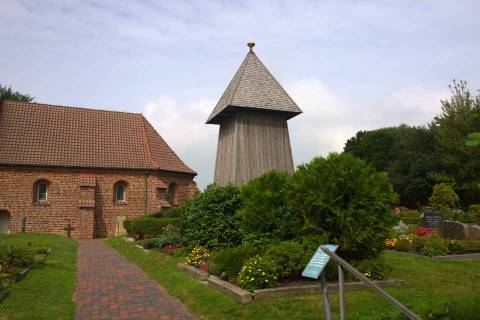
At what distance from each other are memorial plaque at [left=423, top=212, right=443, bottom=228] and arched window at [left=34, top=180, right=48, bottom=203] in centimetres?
2187

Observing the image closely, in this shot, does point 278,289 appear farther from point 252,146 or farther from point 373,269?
point 252,146

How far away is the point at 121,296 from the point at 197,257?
325cm

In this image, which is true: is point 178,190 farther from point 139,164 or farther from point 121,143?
point 121,143

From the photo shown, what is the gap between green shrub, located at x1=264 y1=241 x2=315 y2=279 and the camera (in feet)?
26.2

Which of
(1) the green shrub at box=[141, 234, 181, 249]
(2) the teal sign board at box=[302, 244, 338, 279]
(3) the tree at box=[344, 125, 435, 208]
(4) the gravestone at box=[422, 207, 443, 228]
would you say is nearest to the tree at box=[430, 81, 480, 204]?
(3) the tree at box=[344, 125, 435, 208]

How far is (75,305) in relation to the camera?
298 inches

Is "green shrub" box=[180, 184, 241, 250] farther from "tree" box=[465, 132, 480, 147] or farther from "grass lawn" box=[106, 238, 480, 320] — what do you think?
"tree" box=[465, 132, 480, 147]

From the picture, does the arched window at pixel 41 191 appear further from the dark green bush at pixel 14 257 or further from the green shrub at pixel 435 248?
the green shrub at pixel 435 248

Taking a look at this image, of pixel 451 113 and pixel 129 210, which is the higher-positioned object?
pixel 451 113

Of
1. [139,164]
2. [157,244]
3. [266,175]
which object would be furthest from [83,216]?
[266,175]

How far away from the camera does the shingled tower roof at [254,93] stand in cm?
1997

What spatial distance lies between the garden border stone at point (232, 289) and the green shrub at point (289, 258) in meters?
0.91

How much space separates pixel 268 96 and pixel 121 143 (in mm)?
13178

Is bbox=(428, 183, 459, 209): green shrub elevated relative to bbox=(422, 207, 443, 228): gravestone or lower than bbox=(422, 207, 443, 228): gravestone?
elevated
